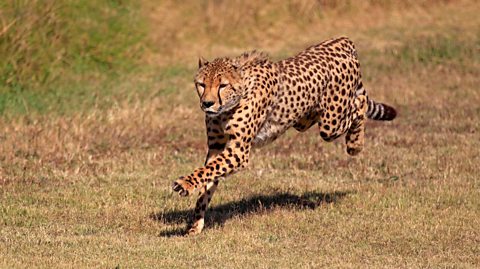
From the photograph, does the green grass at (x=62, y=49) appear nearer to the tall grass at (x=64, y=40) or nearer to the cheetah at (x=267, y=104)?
the tall grass at (x=64, y=40)

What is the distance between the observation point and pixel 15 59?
16.5m

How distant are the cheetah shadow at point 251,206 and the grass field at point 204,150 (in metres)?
0.03

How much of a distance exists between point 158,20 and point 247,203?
1116 cm

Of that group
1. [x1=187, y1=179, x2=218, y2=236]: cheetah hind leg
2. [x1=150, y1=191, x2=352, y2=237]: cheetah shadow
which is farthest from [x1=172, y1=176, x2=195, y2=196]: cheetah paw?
[x1=150, y1=191, x2=352, y2=237]: cheetah shadow

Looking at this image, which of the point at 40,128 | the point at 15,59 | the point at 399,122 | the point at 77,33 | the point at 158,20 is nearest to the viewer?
the point at 40,128

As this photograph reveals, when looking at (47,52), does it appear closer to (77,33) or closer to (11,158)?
(77,33)

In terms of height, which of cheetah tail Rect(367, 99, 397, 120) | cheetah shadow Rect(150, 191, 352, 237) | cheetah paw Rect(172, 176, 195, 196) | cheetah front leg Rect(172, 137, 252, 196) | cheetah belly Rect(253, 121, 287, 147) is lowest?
cheetah shadow Rect(150, 191, 352, 237)

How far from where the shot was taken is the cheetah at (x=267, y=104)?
8.51 m

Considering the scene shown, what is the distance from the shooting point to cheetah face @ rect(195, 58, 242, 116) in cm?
838

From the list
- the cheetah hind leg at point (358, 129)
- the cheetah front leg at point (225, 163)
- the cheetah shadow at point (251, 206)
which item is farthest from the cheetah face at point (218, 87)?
the cheetah hind leg at point (358, 129)

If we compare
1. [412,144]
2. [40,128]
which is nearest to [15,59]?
[40,128]

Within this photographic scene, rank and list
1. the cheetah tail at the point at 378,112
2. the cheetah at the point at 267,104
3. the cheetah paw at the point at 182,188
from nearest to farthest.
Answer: the cheetah paw at the point at 182,188
the cheetah at the point at 267,104
the cheetah tail at the point at 378,112

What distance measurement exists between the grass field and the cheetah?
1.83 ft

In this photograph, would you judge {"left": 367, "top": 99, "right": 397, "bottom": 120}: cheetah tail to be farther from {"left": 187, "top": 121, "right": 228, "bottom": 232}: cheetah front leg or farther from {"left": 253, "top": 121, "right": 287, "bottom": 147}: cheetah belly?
{"left": 187, "top": 121, "right": 228, "bottom": 232}: cheetah front leg
